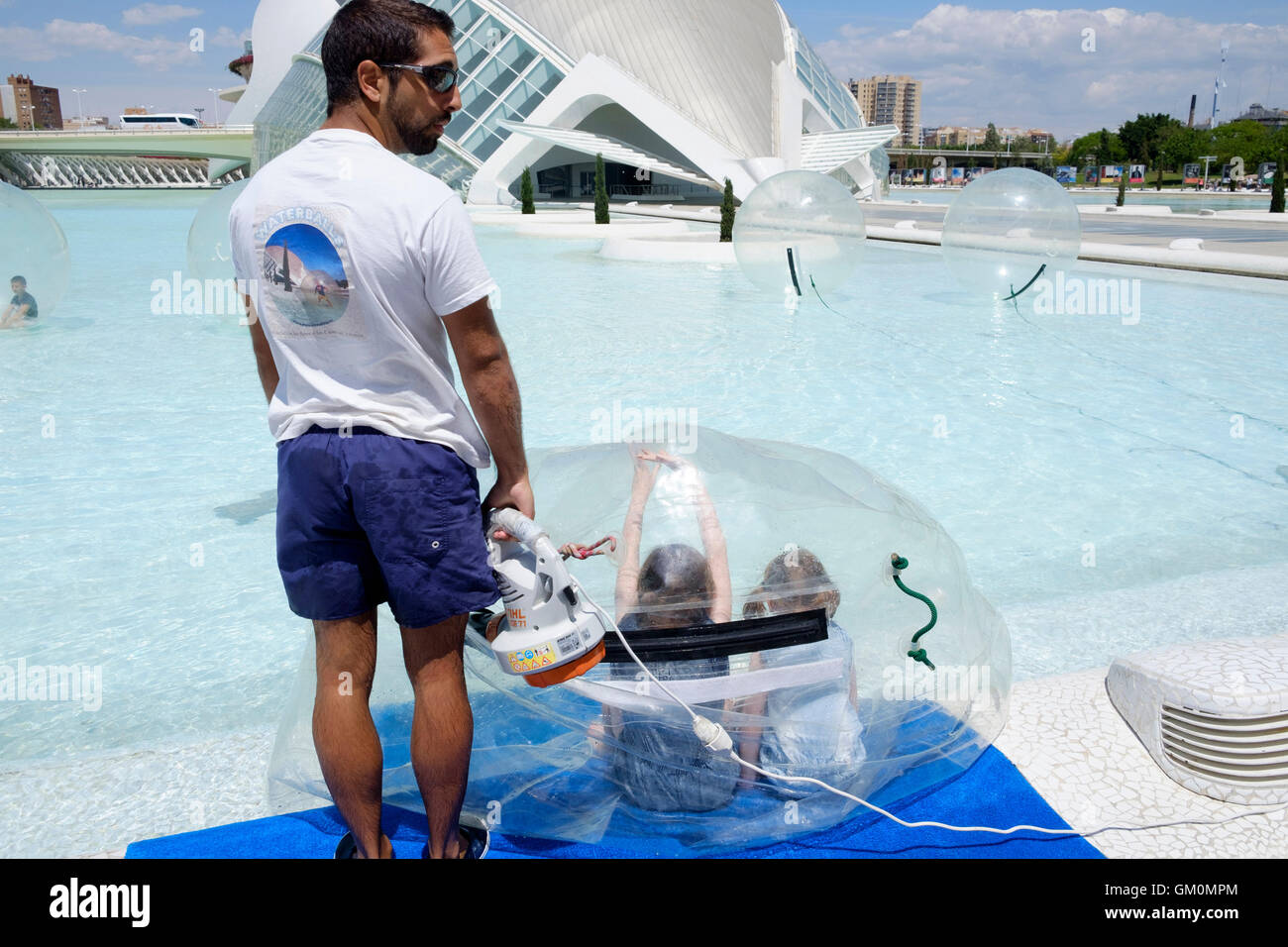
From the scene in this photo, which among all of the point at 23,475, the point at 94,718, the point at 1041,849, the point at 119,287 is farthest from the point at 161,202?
the point at 1041,849

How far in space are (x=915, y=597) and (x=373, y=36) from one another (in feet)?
4.82

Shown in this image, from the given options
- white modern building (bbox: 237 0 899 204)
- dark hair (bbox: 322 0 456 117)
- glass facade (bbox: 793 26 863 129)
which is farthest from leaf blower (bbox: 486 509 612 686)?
glass facade (bbox: 793 26 863 129)

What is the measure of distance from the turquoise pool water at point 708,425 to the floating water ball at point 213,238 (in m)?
0.72

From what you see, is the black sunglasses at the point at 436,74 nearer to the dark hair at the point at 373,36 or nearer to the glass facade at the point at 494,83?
the dark hair at the point at 373,36

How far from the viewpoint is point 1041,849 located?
179 centimetres

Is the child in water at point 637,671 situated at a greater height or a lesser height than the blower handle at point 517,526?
lesser

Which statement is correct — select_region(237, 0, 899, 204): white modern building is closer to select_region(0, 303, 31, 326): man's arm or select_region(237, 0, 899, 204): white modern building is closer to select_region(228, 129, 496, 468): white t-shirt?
select_region(0, 303, 31, 326): man's arm

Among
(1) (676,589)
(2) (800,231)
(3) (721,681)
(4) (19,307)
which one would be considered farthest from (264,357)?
(4) (19,307)

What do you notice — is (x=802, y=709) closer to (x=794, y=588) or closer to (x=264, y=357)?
(x=794, y=588)

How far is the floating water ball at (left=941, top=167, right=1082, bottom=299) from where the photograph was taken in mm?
6832

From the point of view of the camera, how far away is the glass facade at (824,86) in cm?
2825

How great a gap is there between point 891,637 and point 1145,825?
1.96ft

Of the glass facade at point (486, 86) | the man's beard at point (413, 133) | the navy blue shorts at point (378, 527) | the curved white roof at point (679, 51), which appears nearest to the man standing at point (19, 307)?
the man's beard at point (413, 133)
